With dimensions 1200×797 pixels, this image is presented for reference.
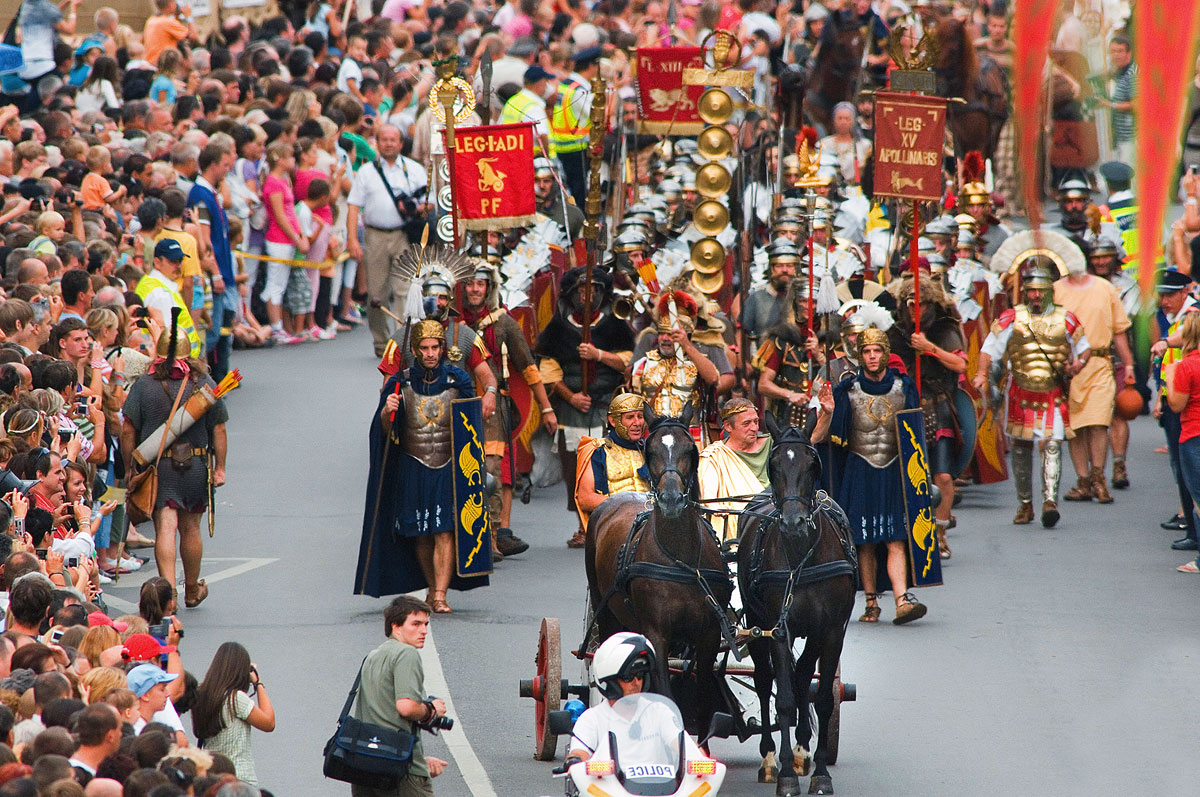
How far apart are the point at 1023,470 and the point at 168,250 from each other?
25.5ft

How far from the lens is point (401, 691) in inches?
289

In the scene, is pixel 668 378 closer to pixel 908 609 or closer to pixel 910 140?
pixel 908 609

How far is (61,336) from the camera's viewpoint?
11.7 metres

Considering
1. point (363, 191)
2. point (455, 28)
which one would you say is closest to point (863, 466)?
point (363, 191)

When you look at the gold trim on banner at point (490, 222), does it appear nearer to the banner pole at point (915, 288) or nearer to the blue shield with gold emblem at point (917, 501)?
the banner pole at point (915, 288)

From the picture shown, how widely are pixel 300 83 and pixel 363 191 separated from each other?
3.18m

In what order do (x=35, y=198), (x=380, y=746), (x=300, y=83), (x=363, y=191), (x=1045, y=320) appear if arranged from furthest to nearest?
1. (x=300, y=83)
2. (x=363, y=191)
3. (x=1045, y=320)
4. (x=35, y=198)
5. (x=380, y=746)

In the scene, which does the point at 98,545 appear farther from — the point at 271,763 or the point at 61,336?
the point at 271,763

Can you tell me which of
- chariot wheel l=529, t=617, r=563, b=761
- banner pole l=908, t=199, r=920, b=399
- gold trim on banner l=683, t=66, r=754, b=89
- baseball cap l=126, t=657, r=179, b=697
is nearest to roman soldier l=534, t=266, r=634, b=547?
banner pole l=908, t=199, r=920, b=399

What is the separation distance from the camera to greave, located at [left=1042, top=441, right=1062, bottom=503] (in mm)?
15758

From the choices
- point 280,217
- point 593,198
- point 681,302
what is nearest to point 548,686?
point 681,302

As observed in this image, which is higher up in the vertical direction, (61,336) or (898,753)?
(61,336)

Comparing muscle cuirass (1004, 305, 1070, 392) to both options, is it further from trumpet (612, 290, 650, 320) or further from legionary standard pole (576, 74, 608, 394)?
legionary standard pole (576, 74, 608, 394)

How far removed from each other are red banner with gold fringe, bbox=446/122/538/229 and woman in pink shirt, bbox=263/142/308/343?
5671mm
